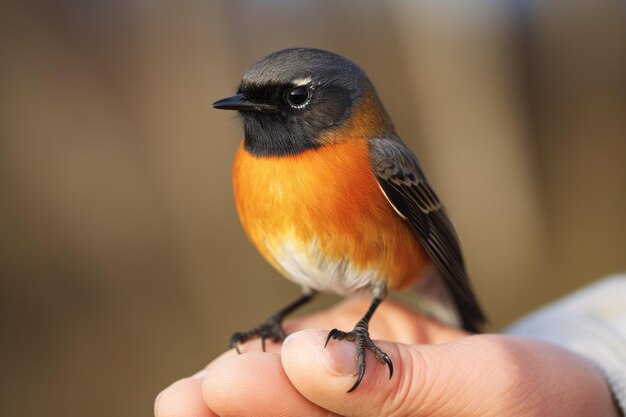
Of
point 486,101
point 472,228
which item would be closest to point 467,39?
point 486,101

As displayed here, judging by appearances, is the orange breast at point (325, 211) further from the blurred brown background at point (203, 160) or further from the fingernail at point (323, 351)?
the blurred brown background at point (203, 160)

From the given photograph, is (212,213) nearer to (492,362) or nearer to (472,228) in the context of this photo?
(472,228)

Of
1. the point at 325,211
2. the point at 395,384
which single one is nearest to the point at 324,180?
the point at 325,211

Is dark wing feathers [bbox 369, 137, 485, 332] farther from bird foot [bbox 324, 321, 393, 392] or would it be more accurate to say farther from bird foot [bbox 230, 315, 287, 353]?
bird foot [bbox 230, 315, 287, 353]

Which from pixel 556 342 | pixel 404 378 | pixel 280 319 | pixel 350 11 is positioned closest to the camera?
pixel 404 378

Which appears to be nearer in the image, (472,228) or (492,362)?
(492,362)

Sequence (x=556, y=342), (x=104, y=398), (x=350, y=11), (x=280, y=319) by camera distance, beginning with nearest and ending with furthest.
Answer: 1. (x=556, y=342)
2. (x=280, y=319)
3. (x=104, y=398)
4. (x=350, y=11)

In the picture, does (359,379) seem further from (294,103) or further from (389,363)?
(294,103)

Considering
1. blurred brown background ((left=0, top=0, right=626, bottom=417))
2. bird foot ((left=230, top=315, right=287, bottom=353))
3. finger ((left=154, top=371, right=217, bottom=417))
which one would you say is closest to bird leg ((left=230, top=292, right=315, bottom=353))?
bird foot ((left=230, top=315, right=287, bottom=353))
